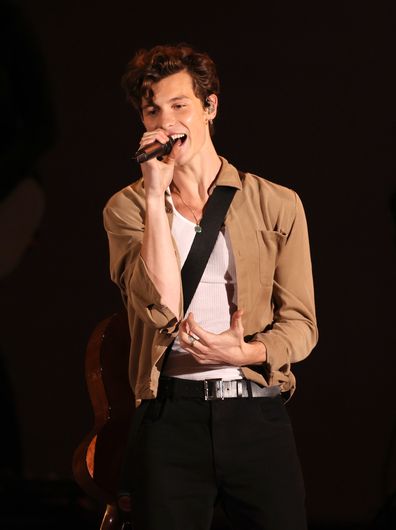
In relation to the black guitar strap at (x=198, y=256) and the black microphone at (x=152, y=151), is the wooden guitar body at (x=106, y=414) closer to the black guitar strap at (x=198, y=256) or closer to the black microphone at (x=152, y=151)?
the black guitar strap at (x=198, y=256)

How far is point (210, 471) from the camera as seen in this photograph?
184 cm

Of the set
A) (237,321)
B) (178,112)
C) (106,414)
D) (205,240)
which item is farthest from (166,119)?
(106,414)

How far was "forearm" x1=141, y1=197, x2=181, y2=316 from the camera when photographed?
6.24ft

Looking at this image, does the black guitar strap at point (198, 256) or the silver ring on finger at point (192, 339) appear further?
the black guitar strap at point (198, 256)

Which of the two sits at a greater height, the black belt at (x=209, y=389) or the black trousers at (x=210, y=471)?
the black belt at (x=209, y=389)

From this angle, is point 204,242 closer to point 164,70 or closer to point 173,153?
point 173,153

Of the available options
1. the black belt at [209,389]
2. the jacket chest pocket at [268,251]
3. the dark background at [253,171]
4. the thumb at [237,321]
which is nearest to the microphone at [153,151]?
the jacket chest pocket at [268,251]

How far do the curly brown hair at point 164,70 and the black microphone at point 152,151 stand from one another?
19cm

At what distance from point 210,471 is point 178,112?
88 centimetres

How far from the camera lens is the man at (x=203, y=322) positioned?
1.84m

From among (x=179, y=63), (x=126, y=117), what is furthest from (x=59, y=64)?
(x=179, y=63)

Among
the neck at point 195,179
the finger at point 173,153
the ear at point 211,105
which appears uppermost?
the ear at point 211,105

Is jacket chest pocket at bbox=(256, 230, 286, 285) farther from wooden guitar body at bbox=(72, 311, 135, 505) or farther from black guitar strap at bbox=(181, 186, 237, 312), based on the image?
wooden guitar body at bbox=(72, 311, 135, 505)

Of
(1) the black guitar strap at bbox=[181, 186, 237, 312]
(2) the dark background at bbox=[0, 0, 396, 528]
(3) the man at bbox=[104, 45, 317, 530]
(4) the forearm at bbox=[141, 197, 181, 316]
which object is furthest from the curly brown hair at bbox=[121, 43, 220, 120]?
(2) the dark background at bbox=[0, 0, 396, 528]
